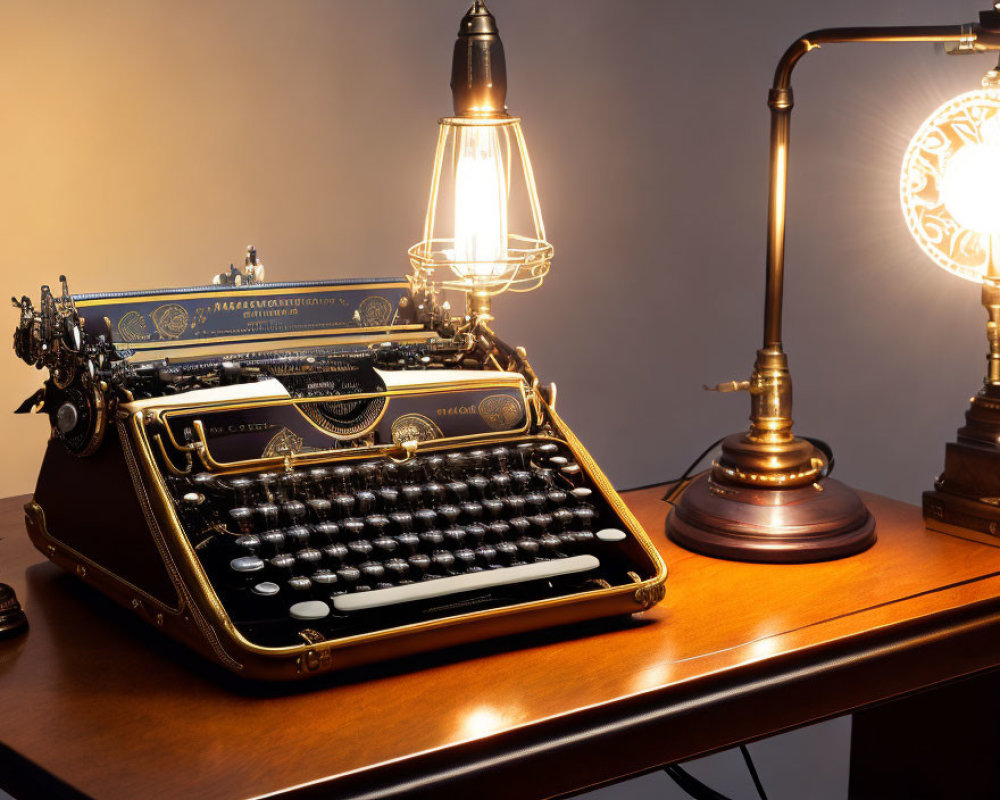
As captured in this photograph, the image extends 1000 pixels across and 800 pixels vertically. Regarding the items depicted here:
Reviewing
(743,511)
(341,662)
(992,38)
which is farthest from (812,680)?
(992,38)

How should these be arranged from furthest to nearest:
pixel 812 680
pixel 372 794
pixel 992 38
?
pixel 992 38, pixel 812 680, pixel 372 794

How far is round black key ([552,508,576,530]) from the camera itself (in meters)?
1.50

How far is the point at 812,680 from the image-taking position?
54.2 inches

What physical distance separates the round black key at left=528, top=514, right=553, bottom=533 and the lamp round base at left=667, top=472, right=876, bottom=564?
35cm

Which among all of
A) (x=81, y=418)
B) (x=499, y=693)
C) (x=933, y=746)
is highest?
(x=81, y=418)

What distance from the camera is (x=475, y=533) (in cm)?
144

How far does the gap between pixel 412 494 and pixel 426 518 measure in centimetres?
4

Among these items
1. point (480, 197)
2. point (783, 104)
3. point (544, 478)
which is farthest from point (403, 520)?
point (783, 104)

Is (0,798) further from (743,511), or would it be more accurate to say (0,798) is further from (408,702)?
(743,511)

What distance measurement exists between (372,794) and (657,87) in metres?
2.09

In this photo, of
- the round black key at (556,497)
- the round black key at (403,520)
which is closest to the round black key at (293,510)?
the round black key at (403,520)

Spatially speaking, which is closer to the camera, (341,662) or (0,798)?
(341,662)

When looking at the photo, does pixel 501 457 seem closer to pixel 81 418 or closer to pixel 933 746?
pixel 81 418

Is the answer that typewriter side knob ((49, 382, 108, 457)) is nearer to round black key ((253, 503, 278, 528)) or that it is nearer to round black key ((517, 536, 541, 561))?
round black key ((253, 503, 278, 528))
